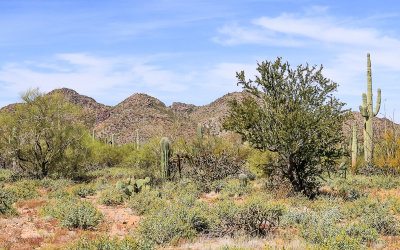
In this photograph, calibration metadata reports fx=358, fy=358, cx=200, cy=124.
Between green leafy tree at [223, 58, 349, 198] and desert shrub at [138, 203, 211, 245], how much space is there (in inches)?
189

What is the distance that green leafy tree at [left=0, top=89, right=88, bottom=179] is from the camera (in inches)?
808

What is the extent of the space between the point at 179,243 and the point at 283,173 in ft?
24.4

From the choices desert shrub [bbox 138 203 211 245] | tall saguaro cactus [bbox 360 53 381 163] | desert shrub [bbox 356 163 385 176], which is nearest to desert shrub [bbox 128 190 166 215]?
desert shrub [bbox 138 203 211 245]

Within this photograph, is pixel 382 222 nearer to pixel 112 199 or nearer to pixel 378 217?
pixel 378 217

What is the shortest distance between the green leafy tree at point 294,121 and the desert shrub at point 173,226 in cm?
479

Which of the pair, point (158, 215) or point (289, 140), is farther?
point (289, 140)

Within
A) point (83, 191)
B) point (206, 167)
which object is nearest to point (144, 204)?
point (83, 191)

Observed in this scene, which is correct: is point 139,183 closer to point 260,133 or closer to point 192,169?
point 192,169

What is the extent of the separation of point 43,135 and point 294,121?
49.9 feet

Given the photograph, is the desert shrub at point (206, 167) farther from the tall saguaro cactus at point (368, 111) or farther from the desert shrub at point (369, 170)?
the tall saguaro cactus at point (368, 111)

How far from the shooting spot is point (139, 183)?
598 inches

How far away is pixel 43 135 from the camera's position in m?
20.9

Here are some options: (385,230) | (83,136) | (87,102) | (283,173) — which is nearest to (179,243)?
(385,230)

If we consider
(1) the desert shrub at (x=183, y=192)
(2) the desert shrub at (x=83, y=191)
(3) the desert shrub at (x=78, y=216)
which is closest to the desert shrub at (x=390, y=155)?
(1) the desert shrub at (x=183, y=192)
